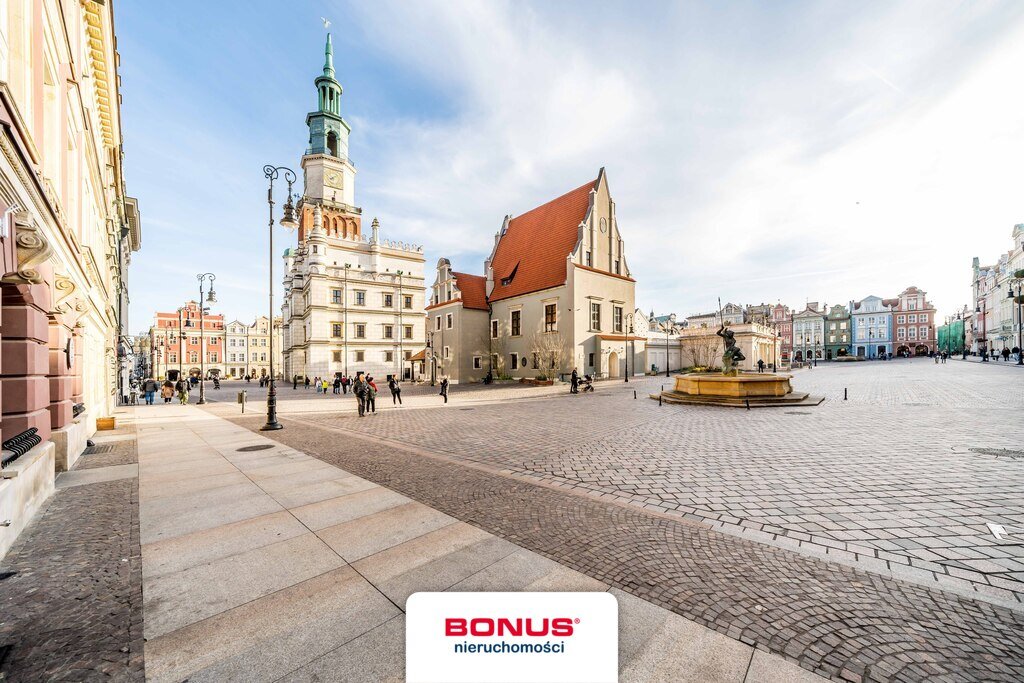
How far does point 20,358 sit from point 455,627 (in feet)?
28.8

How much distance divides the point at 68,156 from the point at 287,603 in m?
12.4

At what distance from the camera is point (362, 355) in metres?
45.5

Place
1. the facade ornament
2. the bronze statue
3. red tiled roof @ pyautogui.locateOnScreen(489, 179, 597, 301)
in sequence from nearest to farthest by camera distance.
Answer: the facade ornament
the bronze statue
red tiled roof @ pyautogui.locateOnScreen(489, 179, 597, 301)

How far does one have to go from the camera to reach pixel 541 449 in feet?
A: 30.6

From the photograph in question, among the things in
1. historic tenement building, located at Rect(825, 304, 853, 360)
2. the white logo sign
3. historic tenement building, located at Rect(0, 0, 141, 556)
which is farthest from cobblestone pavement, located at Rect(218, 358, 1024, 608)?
historic tenement building, located at Rect(825, 304, 853, 360)

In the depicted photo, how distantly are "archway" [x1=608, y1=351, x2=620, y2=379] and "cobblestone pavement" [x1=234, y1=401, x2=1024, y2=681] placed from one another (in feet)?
105

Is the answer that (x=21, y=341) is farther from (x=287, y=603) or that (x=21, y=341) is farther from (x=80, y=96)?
(x=80, y=96)

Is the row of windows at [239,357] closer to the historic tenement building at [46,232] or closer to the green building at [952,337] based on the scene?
the historic tenement building at [46,232]

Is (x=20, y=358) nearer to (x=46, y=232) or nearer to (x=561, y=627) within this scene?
(x=46, y=232)

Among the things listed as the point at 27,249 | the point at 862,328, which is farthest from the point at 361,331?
the point at 862,328

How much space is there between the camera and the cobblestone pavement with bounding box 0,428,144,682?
2.65 metres

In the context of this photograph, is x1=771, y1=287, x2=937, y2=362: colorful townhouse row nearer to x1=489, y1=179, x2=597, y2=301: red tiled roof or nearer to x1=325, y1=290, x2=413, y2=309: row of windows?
x1=489, y1=179, x2=597, y2=301: red tiled roof

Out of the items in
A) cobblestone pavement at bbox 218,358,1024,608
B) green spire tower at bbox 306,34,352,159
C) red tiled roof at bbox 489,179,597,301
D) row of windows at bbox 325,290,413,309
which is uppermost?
green spire tower at bbox 306,34,352,159

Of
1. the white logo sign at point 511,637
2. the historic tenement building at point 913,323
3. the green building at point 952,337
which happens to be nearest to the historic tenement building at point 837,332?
the historic tenement building at point 913,323
